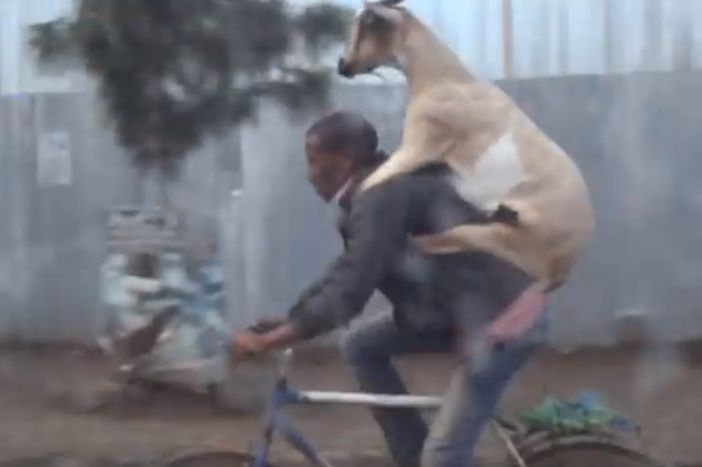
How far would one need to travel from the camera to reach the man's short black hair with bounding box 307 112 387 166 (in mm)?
5277

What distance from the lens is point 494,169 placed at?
5223 millimetres

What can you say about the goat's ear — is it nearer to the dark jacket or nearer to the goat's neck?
the goat's neck

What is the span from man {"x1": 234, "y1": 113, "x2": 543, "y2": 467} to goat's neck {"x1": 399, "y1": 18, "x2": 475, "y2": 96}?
243 mm

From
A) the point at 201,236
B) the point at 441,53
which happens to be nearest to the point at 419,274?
the point at 441,53

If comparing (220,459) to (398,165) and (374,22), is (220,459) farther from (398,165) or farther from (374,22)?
(374,22)

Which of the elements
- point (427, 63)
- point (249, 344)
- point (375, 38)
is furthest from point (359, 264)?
point (375, 38)

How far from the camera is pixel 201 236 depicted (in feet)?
32.0

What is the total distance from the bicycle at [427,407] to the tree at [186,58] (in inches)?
107

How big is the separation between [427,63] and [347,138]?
1.29ft

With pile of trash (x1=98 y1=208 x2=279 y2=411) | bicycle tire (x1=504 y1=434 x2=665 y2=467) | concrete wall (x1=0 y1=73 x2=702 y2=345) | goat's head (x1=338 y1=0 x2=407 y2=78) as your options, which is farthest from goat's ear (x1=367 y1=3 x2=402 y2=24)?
concrete wall (x1=0 y1=73 x2=702 y2=345)

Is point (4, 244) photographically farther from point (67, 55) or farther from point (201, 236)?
point (67, 55)

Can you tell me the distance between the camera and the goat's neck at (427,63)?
17.9ft

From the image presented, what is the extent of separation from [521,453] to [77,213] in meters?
6.02

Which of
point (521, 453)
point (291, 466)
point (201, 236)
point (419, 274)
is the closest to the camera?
point (419, 274)
